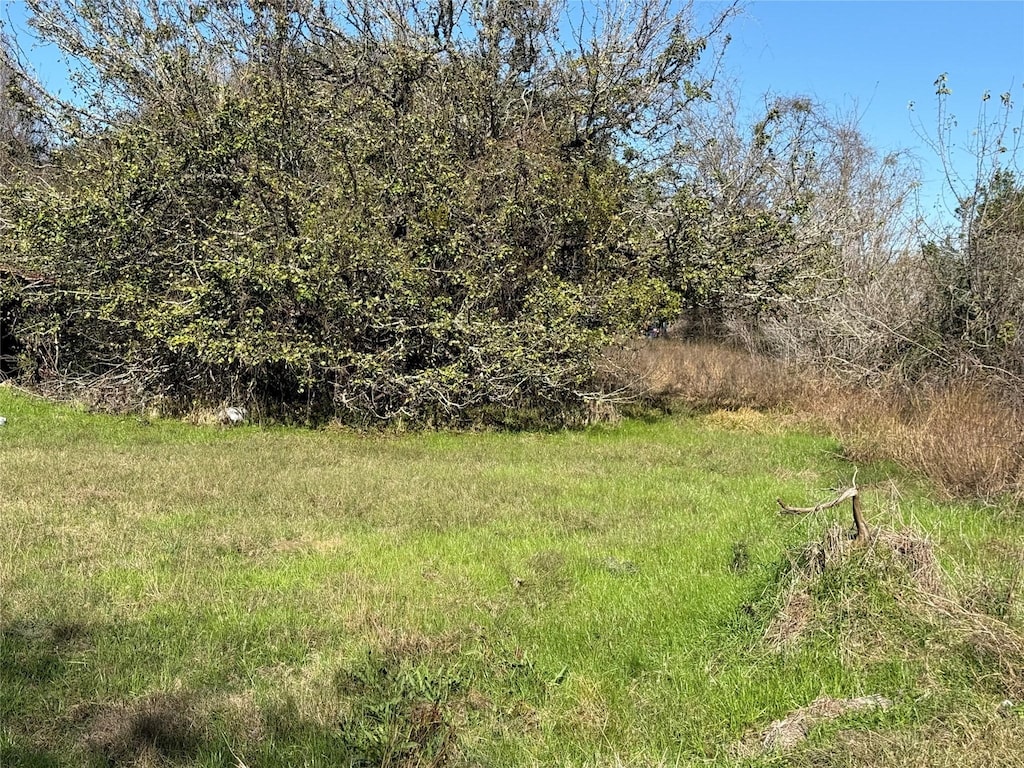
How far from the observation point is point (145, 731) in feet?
11.8

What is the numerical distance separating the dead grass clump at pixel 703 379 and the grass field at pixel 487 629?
7.83m

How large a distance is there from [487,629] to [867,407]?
34.0 ft

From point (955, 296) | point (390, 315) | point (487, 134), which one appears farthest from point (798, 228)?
point (390, 315)

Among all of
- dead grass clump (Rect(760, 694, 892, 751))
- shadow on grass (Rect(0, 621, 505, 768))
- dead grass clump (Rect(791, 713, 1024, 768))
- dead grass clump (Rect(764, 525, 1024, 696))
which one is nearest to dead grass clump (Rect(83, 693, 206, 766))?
shadow on grass (Rect(0, 621, 505, 768))

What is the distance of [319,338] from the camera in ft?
42.8

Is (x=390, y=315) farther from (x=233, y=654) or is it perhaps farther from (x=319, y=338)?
(x=233, y=654)

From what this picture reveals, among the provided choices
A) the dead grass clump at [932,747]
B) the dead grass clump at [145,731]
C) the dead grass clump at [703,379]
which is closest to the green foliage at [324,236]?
the dead grass clump at [703,379]

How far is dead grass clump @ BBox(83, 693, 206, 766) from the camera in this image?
11.2 ft

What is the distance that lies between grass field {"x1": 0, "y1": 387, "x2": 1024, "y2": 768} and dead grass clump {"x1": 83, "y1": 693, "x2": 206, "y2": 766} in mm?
12

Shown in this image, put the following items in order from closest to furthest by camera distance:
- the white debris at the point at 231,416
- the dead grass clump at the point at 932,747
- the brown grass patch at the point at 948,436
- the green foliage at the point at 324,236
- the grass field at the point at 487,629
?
the dead grass clump at the point at 932,747 < the grass field at the point at 487,629 < the brown grass patch at the point at 948,436 < the green foliage at the point at 324,236 < the white debris at the point at 231,416

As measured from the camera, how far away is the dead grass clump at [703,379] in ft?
53.0

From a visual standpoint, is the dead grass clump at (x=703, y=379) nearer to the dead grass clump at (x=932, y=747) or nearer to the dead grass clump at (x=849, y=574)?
the dead grass clump at (x=849, y=574)

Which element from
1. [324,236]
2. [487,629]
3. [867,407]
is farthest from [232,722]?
[867,407]

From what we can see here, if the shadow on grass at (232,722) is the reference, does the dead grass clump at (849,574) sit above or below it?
above
